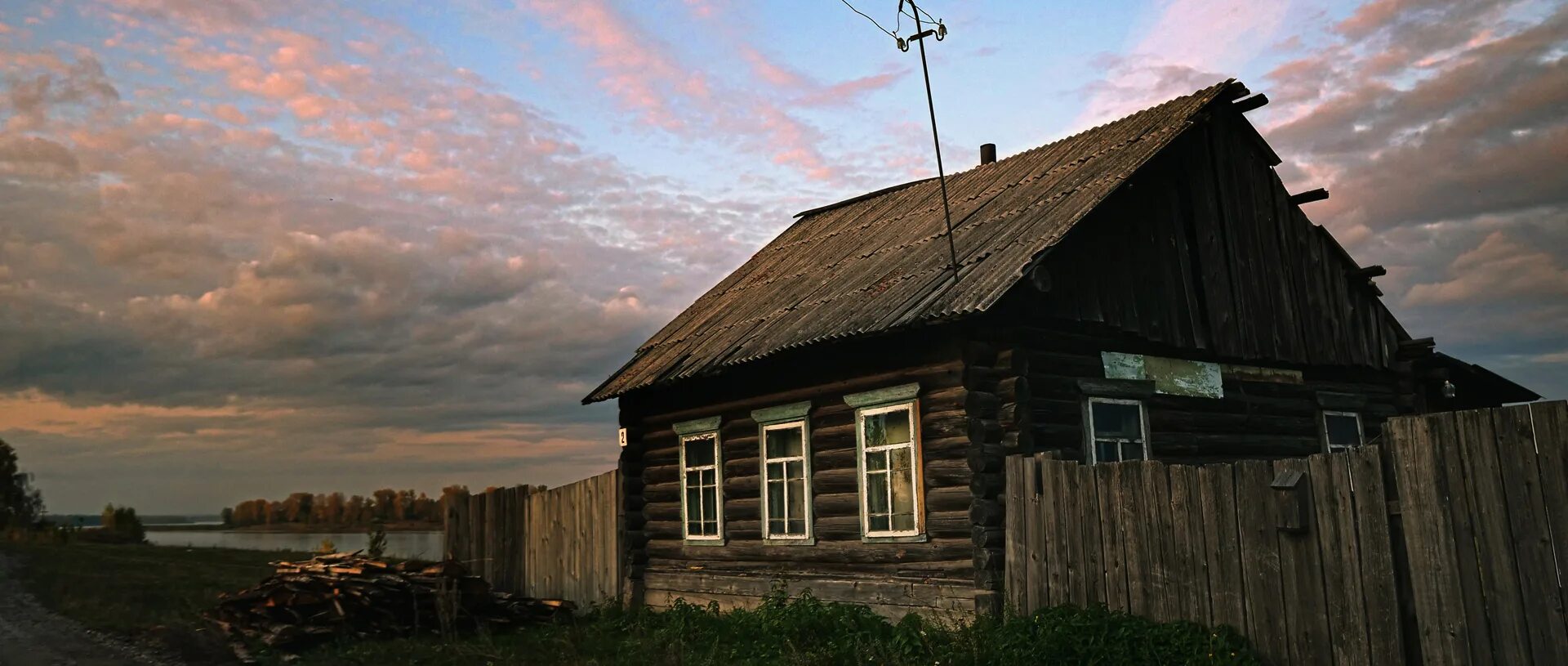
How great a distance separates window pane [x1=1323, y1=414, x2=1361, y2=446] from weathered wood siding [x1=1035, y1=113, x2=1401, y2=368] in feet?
2.62

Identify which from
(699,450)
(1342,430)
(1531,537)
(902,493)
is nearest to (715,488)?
(699,450)

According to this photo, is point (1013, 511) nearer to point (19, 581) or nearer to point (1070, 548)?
point (1070, 548)

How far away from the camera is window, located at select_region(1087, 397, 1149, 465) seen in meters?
12.9

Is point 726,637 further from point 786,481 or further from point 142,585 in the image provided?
point 142,585

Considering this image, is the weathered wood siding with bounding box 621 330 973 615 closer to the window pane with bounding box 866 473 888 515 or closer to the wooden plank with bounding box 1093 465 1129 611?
the window pane with bounding box 866 473 888 515

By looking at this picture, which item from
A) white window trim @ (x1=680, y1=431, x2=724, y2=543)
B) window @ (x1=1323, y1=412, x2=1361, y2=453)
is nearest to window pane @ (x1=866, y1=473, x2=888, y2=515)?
white window trim @ (x1=680, y1=431, x2=724, y2=543)

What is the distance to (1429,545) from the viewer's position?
782 cm

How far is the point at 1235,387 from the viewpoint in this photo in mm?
14852

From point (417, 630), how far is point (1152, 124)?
38.7ft

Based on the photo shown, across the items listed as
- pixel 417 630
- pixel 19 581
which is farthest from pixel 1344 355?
pixel 19 581

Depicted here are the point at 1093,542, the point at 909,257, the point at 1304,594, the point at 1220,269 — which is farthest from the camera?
the point at 909,257

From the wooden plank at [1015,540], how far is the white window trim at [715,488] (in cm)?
537

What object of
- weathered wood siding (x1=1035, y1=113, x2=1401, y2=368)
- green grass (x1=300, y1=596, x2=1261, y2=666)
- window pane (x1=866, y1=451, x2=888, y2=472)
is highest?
weathered wood siding (x1=1035, y1=113, x2=1401, y2=368)

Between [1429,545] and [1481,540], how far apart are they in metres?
0.35
